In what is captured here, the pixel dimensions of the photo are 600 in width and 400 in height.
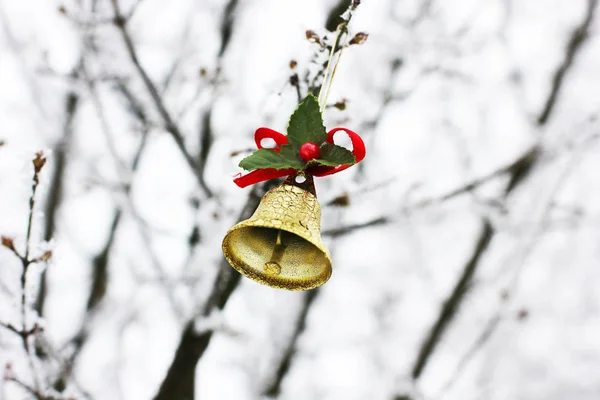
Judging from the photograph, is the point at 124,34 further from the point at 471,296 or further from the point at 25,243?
the point at 471,296

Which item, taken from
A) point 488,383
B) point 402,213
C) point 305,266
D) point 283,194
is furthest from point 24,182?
point 488,383

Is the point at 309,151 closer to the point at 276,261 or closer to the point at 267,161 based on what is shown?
the point at 267,161

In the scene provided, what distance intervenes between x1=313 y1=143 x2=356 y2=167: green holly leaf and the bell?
185mm

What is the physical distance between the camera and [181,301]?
2676 mm

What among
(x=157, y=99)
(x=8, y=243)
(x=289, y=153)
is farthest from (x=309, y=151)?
(x=157, y=99)

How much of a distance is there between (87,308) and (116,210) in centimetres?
102

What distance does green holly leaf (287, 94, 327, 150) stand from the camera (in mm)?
1376

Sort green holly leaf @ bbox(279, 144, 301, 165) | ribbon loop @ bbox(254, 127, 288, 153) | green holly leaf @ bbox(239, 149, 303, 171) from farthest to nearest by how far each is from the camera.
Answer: ribbon loop @ bbox(254, 127, 288, 153), green holly leaf @ bbox(279, 144, 301, 165), green holly leaf @ bbox(239, 149, 303, 171)

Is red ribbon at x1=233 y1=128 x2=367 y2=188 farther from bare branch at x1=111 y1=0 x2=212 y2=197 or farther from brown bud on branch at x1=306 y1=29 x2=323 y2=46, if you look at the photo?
bare branch at x1=111 y1=0 x2=212 y2=197

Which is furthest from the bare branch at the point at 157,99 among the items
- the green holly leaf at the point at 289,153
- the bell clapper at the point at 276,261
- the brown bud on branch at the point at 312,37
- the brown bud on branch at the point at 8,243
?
the green holly leaf at the point at 289,153

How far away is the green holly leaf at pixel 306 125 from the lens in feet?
4.51

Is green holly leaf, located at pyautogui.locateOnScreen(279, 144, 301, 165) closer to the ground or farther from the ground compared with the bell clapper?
farther from the ground

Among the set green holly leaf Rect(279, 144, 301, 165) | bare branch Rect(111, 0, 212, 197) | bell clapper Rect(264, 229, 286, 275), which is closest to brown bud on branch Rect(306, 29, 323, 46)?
green holly leaf Rect(279, 144, 301, 165)

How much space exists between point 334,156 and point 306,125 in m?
0.13
